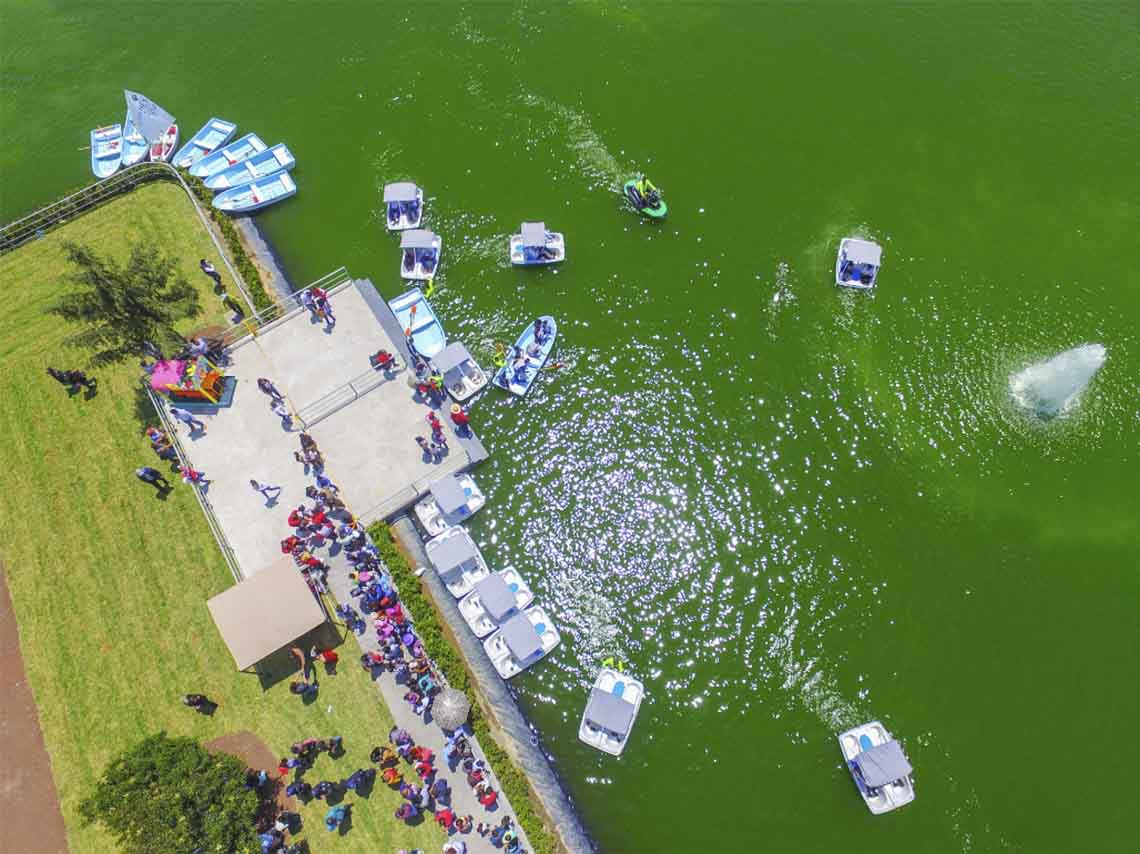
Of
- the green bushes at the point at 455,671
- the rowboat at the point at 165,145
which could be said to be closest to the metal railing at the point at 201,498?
the green bushes at the point at 455,671

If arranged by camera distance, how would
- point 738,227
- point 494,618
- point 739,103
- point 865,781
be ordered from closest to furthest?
point 865,781 < point 494,618 < point 738,227 < point 739,103

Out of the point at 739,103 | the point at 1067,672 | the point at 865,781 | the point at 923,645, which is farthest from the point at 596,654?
the point at 739,103

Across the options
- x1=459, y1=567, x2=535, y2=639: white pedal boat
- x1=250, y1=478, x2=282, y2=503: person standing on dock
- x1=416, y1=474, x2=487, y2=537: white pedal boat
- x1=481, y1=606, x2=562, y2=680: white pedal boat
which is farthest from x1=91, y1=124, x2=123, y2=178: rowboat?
x1=481, y1=606, x2=562, y2=680: white pedal boat

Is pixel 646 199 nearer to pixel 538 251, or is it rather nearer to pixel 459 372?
pixel 538 251

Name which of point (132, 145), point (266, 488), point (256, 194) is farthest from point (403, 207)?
point (266, 488)

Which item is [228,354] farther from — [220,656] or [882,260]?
[882,260]
